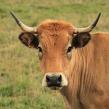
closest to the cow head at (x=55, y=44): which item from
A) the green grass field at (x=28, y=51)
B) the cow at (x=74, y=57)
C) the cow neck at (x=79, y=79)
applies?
the cow at (x=74, y=57)

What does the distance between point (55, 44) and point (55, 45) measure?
0.06 feet

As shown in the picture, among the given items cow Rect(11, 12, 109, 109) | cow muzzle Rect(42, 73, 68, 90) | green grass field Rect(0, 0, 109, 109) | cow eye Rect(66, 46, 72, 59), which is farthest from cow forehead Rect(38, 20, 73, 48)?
green grass field Rect(0, 0, 109, 109)

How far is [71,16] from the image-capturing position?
22.8 m

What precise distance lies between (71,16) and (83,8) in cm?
184

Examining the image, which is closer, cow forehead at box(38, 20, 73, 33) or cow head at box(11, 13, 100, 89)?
cow head at box(11, 13, 100, 89)

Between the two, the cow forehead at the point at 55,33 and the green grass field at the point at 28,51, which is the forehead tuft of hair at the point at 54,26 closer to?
the cow forehead at the point at 55,33

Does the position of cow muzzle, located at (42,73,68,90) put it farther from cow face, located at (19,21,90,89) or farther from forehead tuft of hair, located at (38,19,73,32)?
forehead tuft of hair, located at (38,19,73,32)

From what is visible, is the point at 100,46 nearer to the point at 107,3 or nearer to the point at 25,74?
the point at 25,74

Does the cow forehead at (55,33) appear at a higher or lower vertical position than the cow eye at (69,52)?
higher

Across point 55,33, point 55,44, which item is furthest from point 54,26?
point 55,44

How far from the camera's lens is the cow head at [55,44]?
26.7 ft

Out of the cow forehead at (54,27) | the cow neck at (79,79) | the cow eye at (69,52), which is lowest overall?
the cow neck at (79,79)

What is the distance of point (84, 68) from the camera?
30.9 feet

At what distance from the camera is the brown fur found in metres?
8.65
